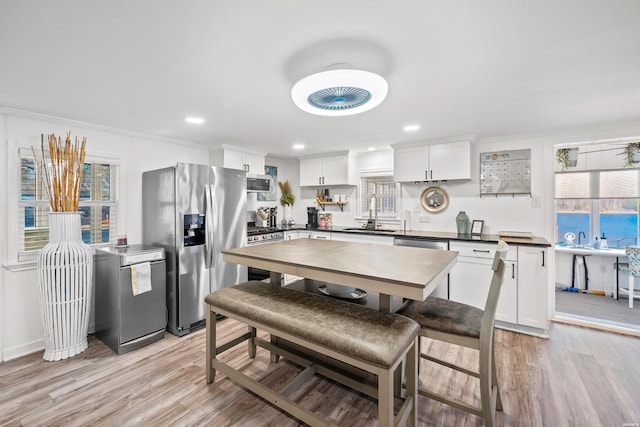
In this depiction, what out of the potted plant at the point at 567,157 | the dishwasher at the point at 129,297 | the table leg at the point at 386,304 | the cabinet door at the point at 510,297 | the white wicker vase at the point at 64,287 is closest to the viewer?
the table leg at the point at 386,304

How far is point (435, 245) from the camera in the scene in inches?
135

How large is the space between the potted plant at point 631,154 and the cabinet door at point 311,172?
456cm

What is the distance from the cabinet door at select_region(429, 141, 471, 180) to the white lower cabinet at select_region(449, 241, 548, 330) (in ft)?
3.15

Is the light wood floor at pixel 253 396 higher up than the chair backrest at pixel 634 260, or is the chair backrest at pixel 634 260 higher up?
the chair backrest at pixel 634 260

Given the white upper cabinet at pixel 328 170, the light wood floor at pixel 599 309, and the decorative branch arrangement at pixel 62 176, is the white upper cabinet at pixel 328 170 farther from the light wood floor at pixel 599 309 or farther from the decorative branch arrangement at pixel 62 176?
the light wood floor at pixel 599 309

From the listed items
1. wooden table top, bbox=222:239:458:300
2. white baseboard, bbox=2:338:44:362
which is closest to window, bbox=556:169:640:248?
wooden table top, bbox=222:239:458:300

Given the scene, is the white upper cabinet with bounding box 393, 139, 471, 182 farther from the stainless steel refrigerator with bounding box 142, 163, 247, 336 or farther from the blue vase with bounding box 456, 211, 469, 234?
the stainless steel refrigerator with bounding box 142, 163, 247, 336

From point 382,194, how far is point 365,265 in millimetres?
3070

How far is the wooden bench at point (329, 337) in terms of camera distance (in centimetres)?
131

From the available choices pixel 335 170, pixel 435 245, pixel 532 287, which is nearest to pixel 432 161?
pixel 435 245

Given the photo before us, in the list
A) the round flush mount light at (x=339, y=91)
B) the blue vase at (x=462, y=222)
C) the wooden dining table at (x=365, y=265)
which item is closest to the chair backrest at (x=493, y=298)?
the wooden dining table at (x=365, y=265)

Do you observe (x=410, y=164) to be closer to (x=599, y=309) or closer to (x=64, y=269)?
(x=599, y=309)

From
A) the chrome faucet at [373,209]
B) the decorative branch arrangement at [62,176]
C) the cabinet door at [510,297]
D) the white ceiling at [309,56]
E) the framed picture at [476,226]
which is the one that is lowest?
the cabinet door at [510,297]

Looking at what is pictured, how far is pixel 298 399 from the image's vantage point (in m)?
1.95
